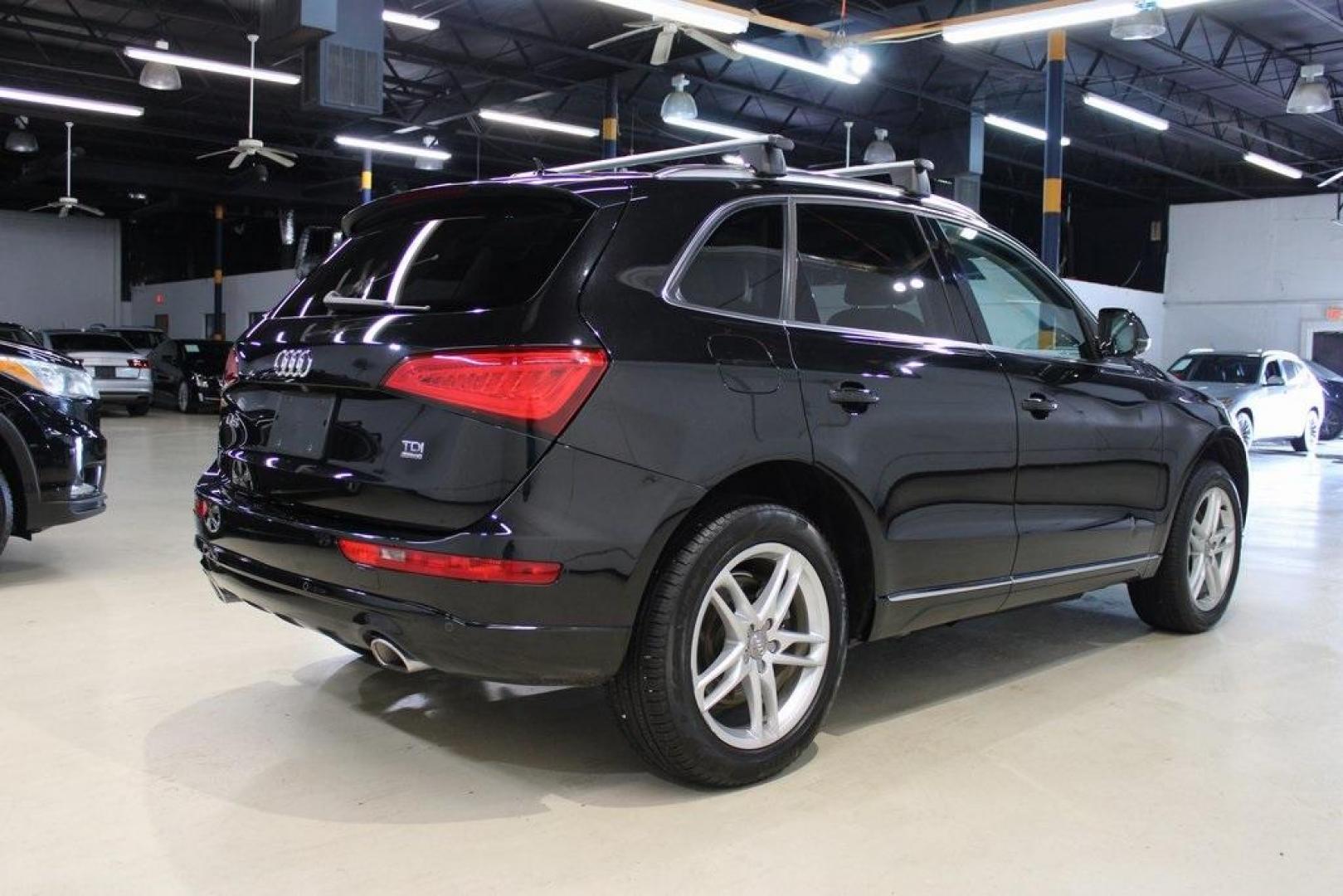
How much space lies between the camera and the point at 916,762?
2.93 m

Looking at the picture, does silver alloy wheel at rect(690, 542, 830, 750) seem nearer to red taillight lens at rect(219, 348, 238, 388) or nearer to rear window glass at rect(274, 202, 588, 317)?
rear window glass at rect(274, 202, 588, 317)

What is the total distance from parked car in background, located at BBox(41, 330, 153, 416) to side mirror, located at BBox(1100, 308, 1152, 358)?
16.5m

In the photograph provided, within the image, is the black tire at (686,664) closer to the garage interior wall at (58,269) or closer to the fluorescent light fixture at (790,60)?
the fluorescent light fixture at (790,60)

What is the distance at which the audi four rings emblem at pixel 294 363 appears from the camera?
2.66 meters

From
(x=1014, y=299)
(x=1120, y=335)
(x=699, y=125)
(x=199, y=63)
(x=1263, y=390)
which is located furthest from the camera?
(x=699, y=125)

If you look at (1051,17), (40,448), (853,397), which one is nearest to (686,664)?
(853,397)

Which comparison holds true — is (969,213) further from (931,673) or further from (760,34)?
(760,34)

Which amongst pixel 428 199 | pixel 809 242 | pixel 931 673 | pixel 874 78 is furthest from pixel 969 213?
pixel 874 78

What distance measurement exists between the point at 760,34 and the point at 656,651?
43.7 feet

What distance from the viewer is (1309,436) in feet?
49.6

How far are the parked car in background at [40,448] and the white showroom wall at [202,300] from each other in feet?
62.0

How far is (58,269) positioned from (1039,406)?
107ft

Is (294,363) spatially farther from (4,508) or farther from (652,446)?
(4,508)

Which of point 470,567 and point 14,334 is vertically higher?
point 14,334
